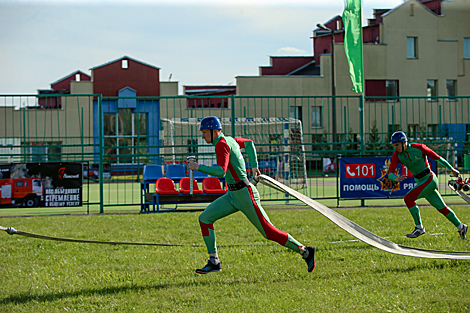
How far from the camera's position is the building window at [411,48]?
4081 centimetres

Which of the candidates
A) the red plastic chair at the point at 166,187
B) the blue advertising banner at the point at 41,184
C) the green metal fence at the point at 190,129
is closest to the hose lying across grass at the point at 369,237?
the red plastic chair at the point at 166,187

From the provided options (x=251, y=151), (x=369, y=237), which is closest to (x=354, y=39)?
(x=251, y=151)

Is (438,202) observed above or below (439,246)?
above

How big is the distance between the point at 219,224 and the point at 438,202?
4.52 m

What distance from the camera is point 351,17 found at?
1616cm

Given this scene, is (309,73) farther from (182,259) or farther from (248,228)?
(182,259)

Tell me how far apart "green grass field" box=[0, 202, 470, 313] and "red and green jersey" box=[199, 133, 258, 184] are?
1320mm

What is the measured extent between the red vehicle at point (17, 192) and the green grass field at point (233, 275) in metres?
3.36

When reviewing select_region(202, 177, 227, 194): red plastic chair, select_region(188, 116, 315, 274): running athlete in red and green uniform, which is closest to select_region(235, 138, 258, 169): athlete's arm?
select_region(188, 116, 315, 274): running athlete in red and green uniform

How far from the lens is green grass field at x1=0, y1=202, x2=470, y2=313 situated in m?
5.32

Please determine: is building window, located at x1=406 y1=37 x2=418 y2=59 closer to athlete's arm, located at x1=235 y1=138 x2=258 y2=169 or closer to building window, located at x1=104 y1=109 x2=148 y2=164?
building window, located at x1=104 y1=109 x2=148 y2=164

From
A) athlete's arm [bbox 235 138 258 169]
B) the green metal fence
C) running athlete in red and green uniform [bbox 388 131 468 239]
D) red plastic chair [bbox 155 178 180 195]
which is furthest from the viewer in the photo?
the green metal fence

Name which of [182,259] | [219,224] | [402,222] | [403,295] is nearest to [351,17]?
[402,222]

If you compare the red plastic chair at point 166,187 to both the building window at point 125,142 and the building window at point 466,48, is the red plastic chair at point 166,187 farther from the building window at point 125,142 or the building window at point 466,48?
the building window at point 466,48
